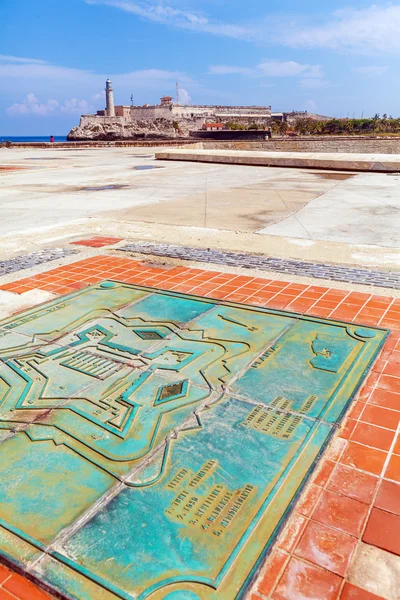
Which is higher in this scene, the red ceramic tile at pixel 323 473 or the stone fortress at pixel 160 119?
the stone fortress at pixel 160 119

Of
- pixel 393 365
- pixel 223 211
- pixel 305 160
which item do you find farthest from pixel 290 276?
pixel 305 160

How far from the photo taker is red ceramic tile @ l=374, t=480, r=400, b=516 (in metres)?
1.88

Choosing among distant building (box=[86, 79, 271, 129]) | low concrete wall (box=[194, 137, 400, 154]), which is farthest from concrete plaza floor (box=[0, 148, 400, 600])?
distant building (box=[86, 79, 271, 129])

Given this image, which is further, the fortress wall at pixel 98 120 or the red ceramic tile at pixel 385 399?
the fortress wall at pixel 98 120

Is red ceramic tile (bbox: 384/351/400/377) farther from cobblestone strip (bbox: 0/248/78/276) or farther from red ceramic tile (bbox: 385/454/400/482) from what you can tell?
cobblestone strip (bbox: 0/248/78/276)

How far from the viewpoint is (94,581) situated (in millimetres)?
1563

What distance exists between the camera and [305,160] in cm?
1520

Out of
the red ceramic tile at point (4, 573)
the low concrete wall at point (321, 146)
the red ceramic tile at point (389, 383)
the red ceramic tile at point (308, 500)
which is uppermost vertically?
the low concrete wall at point (321, 146)

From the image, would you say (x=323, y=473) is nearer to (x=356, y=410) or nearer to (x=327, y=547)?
(x=327, y=547)

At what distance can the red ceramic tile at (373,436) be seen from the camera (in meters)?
2.24

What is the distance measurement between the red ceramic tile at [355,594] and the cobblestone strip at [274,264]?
10.5 ft

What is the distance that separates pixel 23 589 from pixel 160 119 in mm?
81377

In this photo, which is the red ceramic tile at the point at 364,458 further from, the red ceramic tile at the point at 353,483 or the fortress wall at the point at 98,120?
the fortress wall at the point at 98,120

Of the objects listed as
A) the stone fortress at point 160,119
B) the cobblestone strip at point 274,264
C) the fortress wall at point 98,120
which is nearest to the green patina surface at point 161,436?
the cobblestone strip at point 274,264
